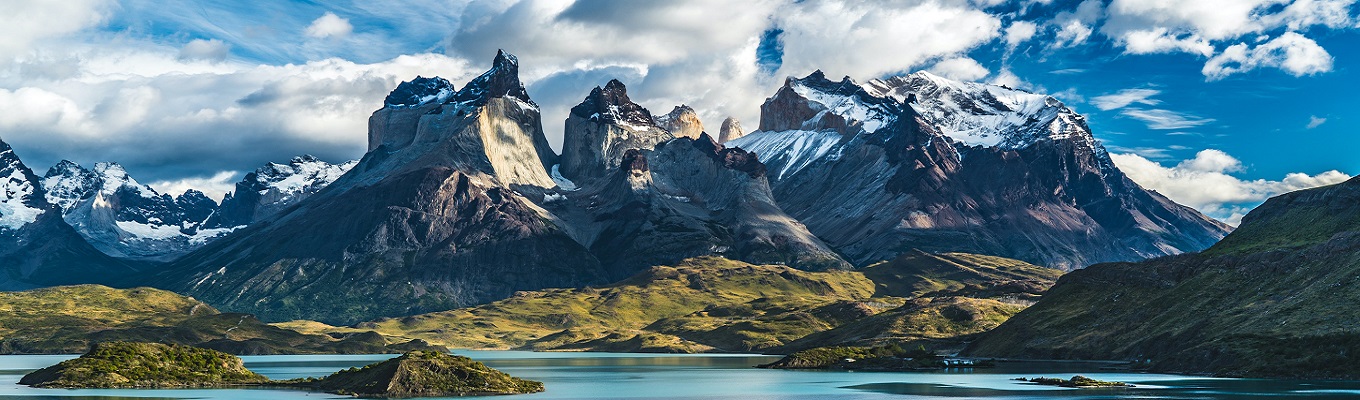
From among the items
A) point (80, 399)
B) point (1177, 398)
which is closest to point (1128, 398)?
point (1177, 398)

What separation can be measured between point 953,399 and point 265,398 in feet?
328

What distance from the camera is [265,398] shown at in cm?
19788

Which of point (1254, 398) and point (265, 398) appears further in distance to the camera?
point (265, 398)

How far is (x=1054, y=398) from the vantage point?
195500mm

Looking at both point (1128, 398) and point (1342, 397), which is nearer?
point (1342, 397)

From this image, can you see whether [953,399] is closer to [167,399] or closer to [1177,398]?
[1177,398]

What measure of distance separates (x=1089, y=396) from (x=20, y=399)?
152m

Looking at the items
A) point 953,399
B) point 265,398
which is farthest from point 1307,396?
point 265,398

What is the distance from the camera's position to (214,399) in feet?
647

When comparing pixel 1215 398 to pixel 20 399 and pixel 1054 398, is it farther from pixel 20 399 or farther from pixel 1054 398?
pixel 20 399

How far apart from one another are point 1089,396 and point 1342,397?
1335 inches

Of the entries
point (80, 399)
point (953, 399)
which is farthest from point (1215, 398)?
point (80, 399)

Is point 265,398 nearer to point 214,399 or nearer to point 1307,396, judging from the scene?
point 214,399

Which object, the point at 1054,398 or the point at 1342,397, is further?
the point at 1054,398
